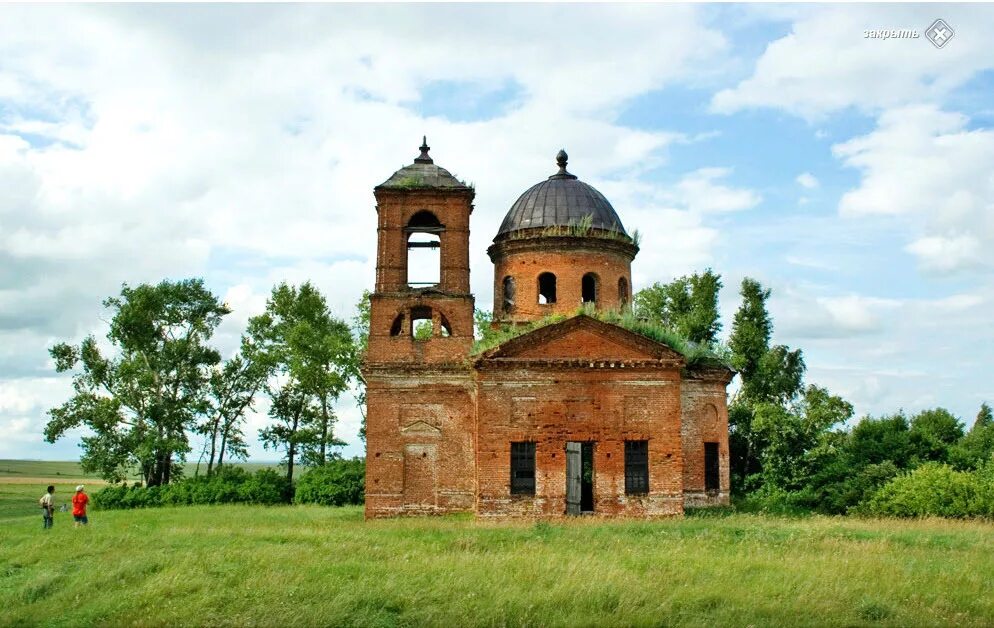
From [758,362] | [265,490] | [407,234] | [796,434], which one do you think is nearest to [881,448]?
[796,434]

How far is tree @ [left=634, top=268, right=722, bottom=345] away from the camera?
1371 inches

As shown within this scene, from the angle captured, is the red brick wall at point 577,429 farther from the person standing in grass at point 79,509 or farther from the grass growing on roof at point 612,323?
the person standing in grass at point 79,509

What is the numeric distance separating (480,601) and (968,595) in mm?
6773

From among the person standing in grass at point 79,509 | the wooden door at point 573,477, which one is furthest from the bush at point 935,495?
the person standing in grass at point 79,509

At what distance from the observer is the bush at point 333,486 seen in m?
30.3

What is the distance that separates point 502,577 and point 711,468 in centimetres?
1412

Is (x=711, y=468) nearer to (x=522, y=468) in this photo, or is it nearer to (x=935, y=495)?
(x=935, y=495)

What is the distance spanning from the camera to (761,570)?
43.2 feet

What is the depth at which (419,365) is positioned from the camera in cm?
2281

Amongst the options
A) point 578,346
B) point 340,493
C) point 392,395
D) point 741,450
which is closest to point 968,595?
point 578,346

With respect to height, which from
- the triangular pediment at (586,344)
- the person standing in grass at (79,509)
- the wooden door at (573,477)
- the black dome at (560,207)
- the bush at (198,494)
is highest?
the black dome at (560,207)

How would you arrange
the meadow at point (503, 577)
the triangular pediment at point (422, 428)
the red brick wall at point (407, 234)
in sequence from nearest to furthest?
the meadow at point (503, 577) → the triangular pediment at point (422, 428) → the red brick wall at point (407, 234)

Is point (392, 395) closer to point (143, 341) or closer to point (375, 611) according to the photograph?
point (375, 611)

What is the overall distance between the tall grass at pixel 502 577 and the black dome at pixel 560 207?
10.9 meters
